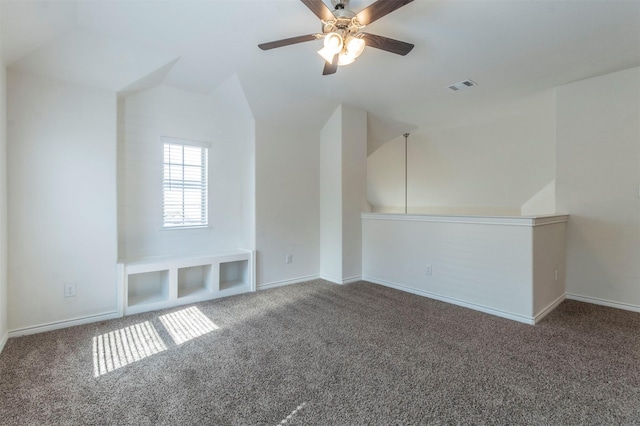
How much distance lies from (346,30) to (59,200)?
9.74 feet

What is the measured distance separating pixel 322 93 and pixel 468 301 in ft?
10.4

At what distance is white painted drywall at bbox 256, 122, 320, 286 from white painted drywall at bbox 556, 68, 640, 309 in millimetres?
3323

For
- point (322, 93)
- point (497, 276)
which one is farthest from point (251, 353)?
point (322, 93)

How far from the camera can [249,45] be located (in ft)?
9.40

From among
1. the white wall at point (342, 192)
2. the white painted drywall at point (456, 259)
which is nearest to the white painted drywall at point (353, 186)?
the white wall at point (342, 192)

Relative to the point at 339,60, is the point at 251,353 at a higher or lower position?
lower

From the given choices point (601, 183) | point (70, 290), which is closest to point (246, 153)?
point (70, 290)

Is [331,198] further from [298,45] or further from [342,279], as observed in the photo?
[298,45]

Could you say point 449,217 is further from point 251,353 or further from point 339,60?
point 251,353

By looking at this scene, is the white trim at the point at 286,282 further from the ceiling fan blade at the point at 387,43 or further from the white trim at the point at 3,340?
the ceiling fan blade at the point at 387,43

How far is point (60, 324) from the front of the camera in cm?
283

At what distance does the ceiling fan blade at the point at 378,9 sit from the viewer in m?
1.93

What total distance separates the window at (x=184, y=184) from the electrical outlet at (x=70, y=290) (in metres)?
1.11

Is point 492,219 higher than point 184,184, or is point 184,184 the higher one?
point 184,184
